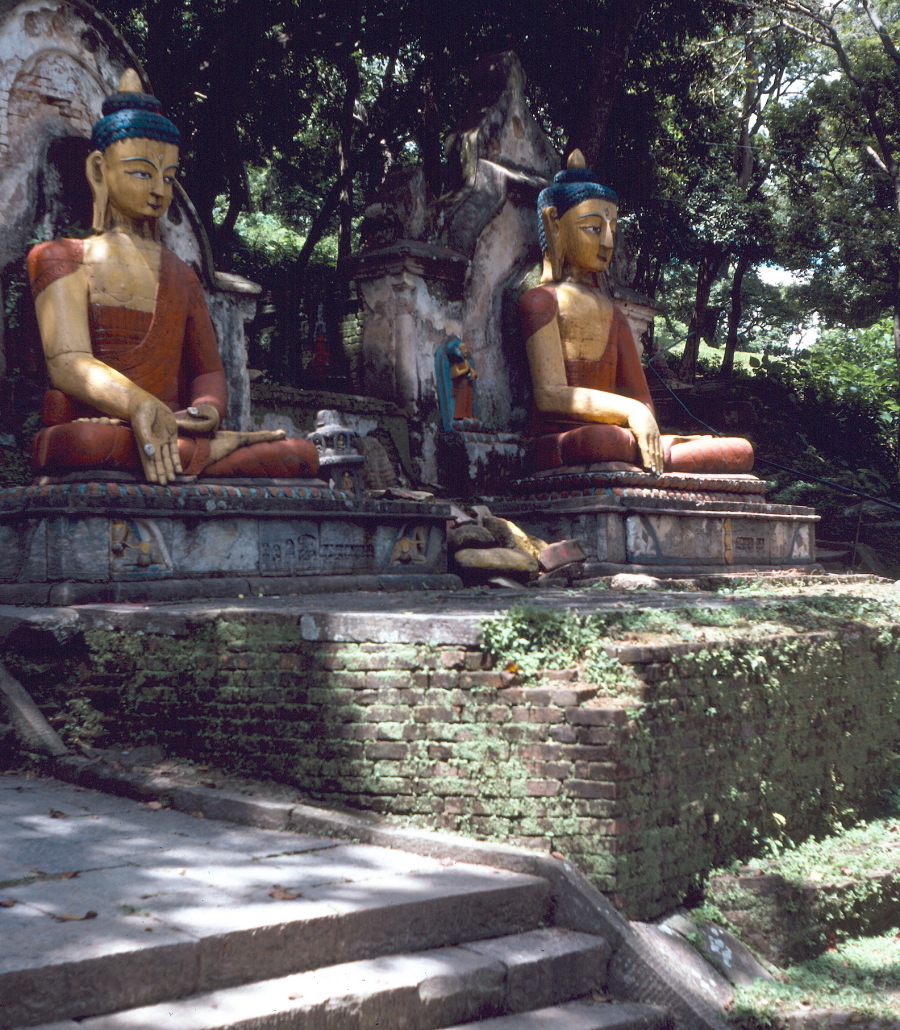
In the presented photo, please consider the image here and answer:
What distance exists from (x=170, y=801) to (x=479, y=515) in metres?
3.94

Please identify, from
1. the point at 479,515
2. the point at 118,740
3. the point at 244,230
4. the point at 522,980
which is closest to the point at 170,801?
the point at 118,740

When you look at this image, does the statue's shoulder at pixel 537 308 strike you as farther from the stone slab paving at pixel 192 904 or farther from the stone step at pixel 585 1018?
the stone step at pixel 585 1018

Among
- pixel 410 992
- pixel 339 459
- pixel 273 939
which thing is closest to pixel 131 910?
pixel 273 939

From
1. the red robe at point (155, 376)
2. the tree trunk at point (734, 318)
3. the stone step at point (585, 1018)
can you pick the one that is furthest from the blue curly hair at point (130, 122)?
the tree trunk at point (734, 318)

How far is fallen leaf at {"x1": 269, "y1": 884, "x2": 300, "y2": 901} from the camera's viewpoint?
3223mm

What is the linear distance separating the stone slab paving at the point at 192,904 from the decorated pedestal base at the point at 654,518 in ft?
14.0

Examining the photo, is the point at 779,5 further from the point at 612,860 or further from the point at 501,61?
the point at 612,860

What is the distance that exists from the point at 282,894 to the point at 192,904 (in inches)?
10.7

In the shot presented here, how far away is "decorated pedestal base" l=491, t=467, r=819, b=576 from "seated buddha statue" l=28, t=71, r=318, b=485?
2.11m

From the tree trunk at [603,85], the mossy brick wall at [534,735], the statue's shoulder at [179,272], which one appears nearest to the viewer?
the mossy brick wall at [534,735]

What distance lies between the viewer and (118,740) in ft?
16.0

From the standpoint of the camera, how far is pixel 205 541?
6148mm

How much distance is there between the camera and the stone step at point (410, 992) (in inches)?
107

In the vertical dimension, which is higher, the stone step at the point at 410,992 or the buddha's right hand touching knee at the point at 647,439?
the buddha's right hand touching knee at the point at 647,439
